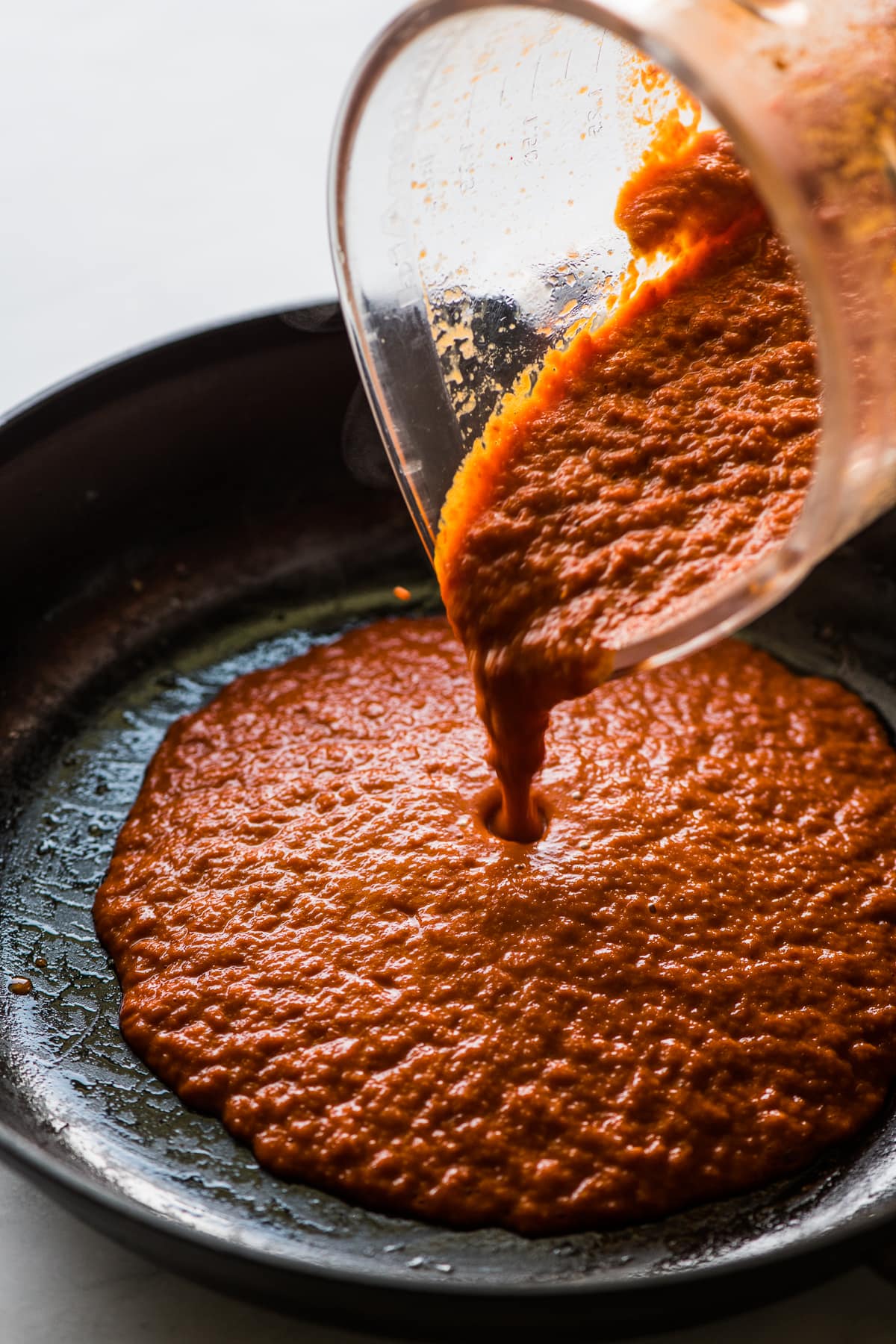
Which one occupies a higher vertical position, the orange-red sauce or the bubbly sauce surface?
the orange-red sauce

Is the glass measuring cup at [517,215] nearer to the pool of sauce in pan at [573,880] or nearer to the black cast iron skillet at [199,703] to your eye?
the pool of sauce in pan at [573,880]

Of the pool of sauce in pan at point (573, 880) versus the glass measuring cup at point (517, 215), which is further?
the pool of sauce in pan at point (573, 880)

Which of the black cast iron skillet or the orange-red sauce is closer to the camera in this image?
the black cast iron skillet

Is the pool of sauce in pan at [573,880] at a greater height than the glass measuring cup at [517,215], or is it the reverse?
the glass measuring cup at [517,215]

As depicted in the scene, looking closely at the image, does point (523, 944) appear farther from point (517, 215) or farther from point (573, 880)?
point (517, 215)

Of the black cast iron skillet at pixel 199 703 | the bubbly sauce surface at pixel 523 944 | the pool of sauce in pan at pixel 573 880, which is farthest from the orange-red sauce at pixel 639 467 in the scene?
the black cast iron skillet at pixel 199 703

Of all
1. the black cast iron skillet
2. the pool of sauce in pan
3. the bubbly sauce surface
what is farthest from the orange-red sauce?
the black cast iron skillet

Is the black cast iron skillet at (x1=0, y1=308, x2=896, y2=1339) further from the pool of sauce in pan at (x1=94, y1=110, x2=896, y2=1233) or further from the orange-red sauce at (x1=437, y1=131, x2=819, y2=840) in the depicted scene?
the orange-red sauce at (x1=437, y1=131, x2=819, y2=840)

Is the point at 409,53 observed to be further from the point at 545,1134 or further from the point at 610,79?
the point at 545,1134
